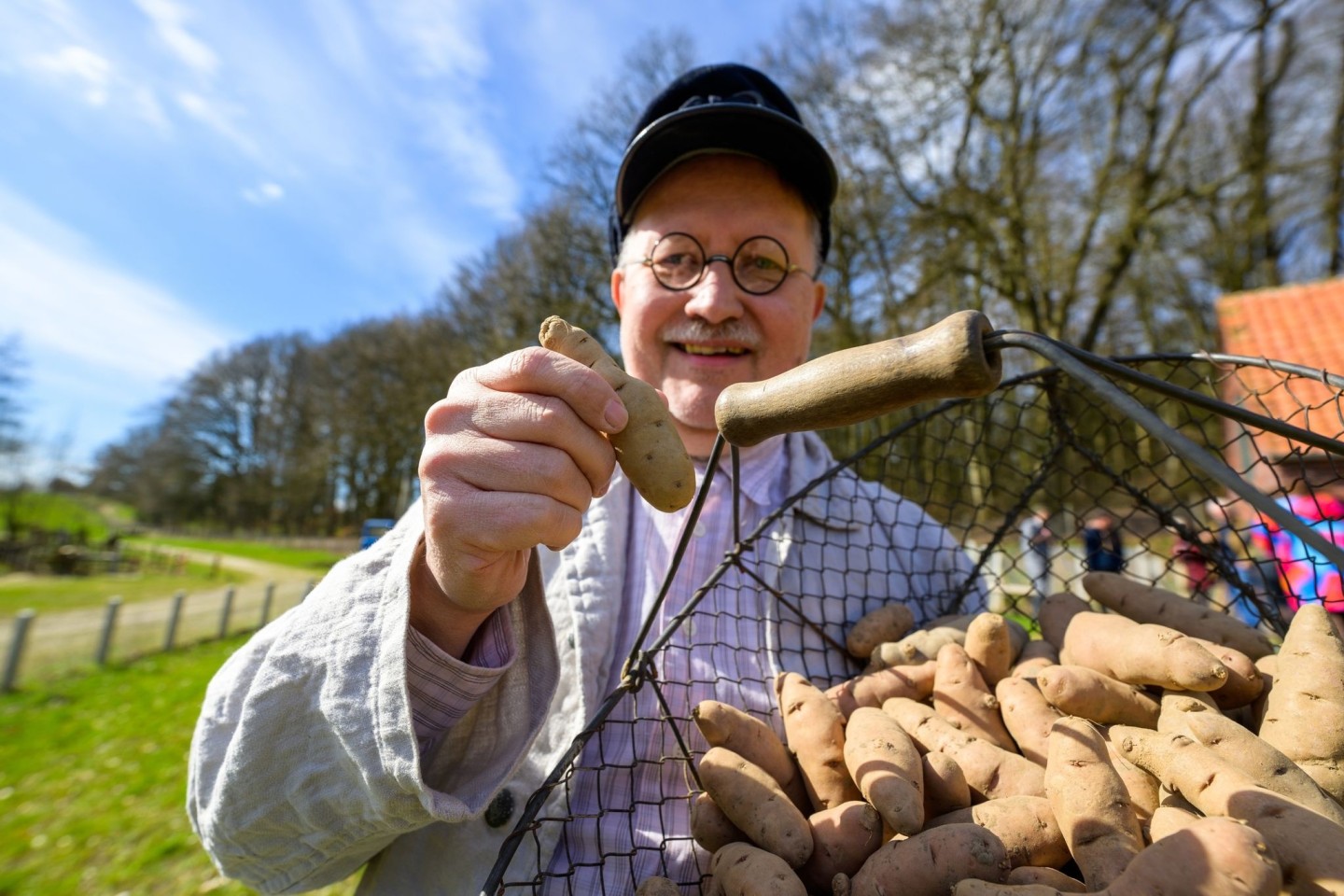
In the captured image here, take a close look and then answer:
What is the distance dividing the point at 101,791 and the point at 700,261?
5.12 meters

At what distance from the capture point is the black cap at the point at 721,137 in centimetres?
159

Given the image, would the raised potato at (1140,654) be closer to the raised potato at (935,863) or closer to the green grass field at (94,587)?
the raised potato at (935,863)

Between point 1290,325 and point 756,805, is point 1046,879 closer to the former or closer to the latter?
point 756,805

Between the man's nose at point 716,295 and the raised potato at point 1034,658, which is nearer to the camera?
the raised potato at point 1034,658

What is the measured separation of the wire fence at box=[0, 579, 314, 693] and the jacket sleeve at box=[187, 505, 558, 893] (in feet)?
18.4

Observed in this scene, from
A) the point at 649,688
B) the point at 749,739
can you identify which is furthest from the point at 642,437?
the point at 649,688

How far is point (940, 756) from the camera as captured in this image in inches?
39.0

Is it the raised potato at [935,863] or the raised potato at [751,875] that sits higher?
the raised potato at [935,863]

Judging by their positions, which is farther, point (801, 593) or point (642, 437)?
point (801, 593)

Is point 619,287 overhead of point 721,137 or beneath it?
beneath

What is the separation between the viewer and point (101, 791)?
4180mm

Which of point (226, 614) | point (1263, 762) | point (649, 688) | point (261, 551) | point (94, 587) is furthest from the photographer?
point (261, 551)

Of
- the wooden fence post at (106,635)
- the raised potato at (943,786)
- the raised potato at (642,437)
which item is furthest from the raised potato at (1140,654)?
the wooden fence post at (106,635)

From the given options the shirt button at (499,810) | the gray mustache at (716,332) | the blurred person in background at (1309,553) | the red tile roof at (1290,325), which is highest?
the red tile roof at (1290,325)
